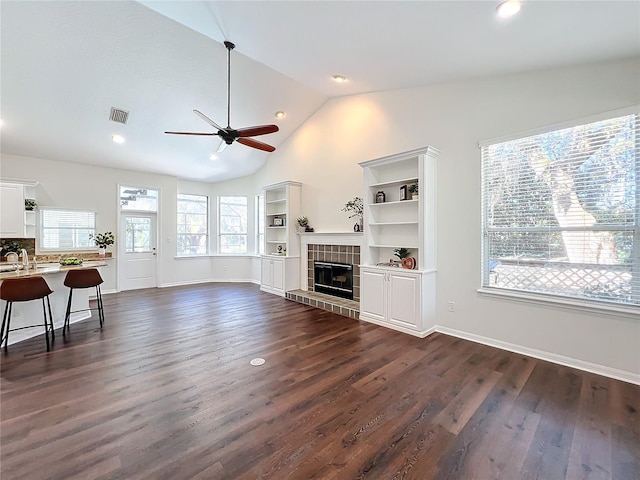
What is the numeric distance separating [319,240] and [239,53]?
3410 mm

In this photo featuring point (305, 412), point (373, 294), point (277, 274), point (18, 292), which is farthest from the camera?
point (277, 274)

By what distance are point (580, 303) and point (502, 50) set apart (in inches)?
104

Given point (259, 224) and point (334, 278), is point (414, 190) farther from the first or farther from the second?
point (259, 224)

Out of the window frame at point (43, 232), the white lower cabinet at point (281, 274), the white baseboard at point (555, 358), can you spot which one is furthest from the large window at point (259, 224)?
the white baseboard at point (555, 358)

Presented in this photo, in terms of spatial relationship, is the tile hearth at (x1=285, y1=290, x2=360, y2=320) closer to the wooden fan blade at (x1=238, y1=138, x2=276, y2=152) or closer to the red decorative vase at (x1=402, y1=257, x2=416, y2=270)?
the red decorative vase at (x1=402, y1=257, x2=416, y2=270)

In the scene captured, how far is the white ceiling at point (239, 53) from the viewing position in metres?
2.45

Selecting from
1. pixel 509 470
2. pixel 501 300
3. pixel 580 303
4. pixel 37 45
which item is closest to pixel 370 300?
pixel 501 300

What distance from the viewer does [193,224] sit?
7902 mm

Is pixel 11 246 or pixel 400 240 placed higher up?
pixel 400 240

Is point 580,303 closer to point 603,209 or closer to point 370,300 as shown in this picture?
point 603,209

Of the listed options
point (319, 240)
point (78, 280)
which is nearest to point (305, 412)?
point (78, 280)

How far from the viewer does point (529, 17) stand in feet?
7.45

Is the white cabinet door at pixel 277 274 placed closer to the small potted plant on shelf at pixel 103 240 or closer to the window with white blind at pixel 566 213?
the small potted plant on shelf at pixel 103 240

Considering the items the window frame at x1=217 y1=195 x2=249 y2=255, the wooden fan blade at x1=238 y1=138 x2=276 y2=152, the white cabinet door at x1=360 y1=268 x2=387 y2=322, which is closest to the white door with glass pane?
the window frame at x1=217 y1=195 x2=249 y2=255
